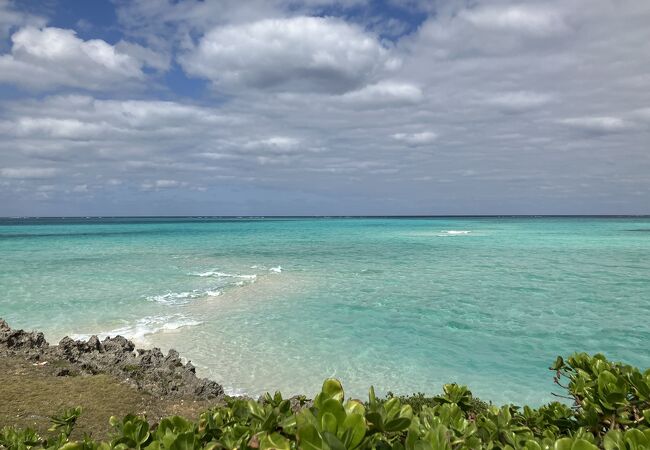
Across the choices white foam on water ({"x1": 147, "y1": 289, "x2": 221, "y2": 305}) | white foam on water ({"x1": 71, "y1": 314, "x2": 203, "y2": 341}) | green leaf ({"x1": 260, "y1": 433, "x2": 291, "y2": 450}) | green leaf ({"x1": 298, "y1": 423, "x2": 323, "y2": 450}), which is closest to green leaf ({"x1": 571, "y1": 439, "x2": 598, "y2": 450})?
green leaf ({"x1": 298, "y1": 423, "x2": 323, "y2": 450})

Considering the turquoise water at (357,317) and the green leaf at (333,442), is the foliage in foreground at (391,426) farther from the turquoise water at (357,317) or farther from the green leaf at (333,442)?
the turquoise water at (357,317)

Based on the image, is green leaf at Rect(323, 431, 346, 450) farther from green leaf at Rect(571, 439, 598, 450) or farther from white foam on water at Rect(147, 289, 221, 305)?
white foam on water at Rect(147, 289, 221, 305)

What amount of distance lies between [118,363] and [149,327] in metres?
5.71

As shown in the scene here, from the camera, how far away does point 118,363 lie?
34.2 feet

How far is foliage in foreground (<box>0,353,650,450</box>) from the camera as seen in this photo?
5.59 feet

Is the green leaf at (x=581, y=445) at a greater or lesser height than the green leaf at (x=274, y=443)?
greater

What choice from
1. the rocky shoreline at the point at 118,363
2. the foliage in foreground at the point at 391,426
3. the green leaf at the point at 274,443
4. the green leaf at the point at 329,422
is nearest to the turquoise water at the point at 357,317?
the rocky shoreline at the point at 118,363

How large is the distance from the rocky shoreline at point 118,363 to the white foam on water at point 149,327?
10.9 feet

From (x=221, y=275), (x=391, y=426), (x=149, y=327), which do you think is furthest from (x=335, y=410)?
(x=221, y=275)

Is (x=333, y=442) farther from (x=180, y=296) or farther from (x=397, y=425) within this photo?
(x=180, y=296)

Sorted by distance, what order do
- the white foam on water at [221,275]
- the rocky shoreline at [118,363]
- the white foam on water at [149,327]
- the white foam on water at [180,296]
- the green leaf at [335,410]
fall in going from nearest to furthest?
the green leaf at [335,410] < the rocky shoreline at [118,363] < the white foam on water at [149,327] < the white foam on water at [180,296] < the white foam on water at [221,275]

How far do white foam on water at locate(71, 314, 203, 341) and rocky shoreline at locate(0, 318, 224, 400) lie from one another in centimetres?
333

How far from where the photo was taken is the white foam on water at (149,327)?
48.7ft

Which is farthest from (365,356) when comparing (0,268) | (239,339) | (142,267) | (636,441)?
(0,268)
